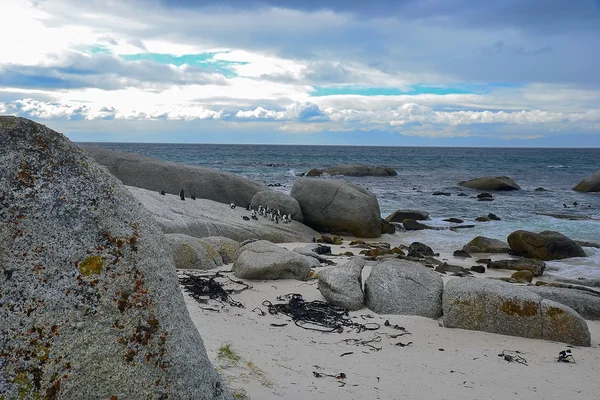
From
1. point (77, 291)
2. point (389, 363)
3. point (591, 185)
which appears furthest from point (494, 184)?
point (77, 291)

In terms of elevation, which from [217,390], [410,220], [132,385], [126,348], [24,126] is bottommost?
[410,220]

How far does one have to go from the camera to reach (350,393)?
4.95 meters

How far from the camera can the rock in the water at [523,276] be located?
1181 centimetres

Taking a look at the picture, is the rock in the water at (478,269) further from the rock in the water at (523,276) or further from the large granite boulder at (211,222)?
the large granite boulder at (211,222)

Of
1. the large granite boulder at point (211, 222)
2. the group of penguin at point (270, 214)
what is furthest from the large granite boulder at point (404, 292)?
the group of penguin at point (270, 214)

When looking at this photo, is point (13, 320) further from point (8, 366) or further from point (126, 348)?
point (126, 348)

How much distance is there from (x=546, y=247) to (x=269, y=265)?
9403 mm

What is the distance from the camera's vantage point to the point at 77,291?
113 inches

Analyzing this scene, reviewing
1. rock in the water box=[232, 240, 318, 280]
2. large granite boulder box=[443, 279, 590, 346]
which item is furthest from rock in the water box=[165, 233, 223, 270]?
large granite boulder box=[443, 279, 590, 346]

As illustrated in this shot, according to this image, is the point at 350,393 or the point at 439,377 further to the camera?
the point at 439,377

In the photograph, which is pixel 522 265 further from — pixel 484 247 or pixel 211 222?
pixel 211 222

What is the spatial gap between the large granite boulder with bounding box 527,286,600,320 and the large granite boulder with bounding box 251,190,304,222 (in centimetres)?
1038

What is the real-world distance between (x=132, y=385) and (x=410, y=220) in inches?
718

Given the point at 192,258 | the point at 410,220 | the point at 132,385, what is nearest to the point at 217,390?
the point at 132,385
